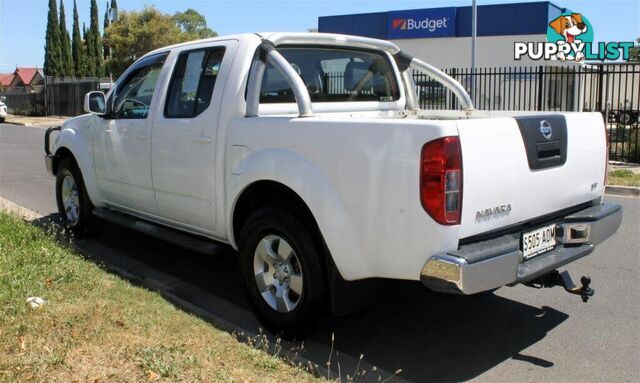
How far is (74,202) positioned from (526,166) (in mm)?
5068

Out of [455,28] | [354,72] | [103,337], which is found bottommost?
[103,337]

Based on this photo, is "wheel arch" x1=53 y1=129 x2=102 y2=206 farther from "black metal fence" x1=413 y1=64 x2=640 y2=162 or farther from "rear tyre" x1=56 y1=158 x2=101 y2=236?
"black metal fence" x1=413 y1=64 x2=640 y2=162

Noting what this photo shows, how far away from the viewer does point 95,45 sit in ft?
214

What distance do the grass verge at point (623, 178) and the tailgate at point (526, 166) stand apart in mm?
7167

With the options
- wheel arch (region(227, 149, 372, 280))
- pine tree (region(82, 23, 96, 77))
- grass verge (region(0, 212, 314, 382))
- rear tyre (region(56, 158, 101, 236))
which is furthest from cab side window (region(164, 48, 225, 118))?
pine tree (region(82, 23, 96, 77))

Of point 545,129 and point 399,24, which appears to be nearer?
point 545,129

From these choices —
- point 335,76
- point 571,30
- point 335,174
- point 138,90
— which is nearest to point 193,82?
point 138,90

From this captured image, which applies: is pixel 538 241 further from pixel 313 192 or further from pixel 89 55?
pixel 89 55

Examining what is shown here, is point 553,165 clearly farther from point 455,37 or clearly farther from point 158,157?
point 455,37

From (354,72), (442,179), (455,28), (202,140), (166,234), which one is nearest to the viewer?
(442,179)

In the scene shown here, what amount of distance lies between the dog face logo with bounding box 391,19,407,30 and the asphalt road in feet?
106

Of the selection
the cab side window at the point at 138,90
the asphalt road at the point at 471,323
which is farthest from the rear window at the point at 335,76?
the asphalt road at the point at 471,323

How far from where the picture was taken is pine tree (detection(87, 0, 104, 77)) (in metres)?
64.2

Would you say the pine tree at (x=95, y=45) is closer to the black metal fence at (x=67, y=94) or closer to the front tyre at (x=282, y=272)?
the black metal fence at (x=67, y=94)
